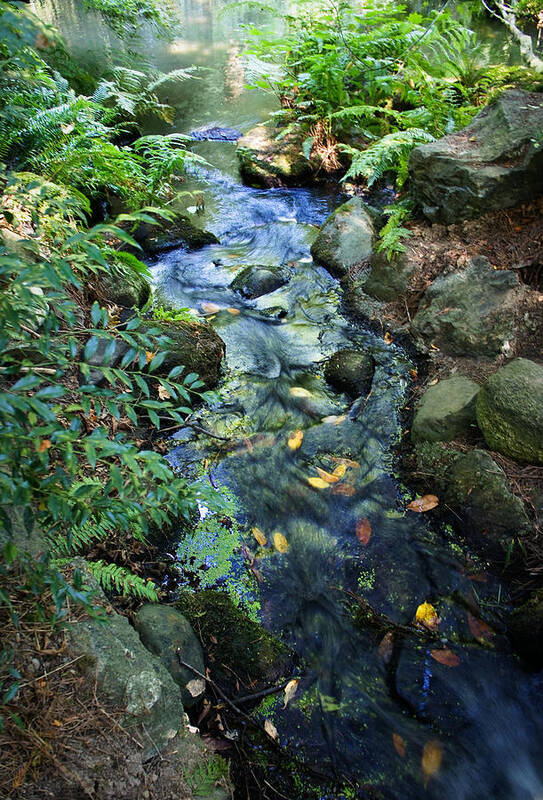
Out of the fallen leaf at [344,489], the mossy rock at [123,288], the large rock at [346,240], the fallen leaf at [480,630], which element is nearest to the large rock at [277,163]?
the large rock at [346,240]

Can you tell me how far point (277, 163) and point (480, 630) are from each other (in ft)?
25.3

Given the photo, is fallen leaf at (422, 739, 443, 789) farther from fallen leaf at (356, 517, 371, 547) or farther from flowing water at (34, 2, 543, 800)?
fallen leaf at (356, 517, 371, 547)

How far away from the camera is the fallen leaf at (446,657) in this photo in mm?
2783

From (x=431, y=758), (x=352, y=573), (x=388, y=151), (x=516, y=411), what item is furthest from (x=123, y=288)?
(x=431, y=758)

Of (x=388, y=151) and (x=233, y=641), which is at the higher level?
(x=388, y=151)

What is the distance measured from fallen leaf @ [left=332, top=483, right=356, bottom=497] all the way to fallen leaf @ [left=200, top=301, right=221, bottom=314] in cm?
271

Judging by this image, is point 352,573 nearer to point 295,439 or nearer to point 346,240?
point 295,439

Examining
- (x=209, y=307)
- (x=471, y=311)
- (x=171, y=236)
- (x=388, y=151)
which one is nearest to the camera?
(x=471, y=311)

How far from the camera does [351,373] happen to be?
4.52m

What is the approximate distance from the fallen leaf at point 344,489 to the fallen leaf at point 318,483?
62mm

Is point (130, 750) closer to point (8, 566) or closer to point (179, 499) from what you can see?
point (8, 566)

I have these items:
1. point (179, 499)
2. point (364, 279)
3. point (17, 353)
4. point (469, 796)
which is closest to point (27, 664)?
point (179, 499)

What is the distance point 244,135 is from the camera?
32.2 ft

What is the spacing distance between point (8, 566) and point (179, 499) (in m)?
0.77
